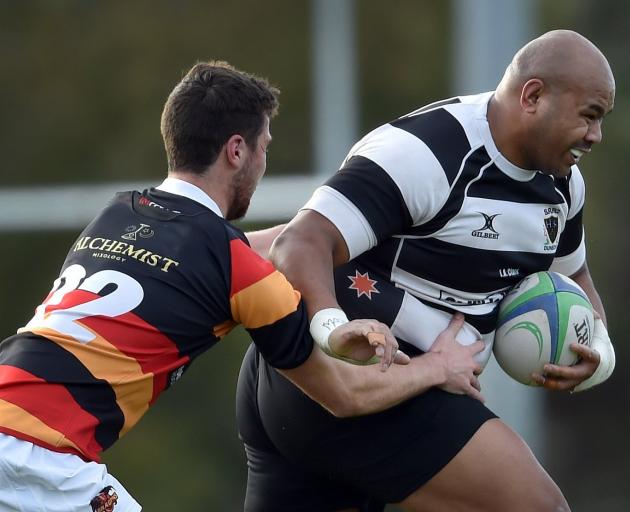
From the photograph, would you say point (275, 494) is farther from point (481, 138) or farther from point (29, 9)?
point (29, 9)

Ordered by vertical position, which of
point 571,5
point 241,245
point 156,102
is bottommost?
point 156,102

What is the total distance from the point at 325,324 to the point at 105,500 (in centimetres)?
74

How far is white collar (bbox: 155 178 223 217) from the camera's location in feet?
12.6

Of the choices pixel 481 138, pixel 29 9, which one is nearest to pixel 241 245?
pixel 481 138

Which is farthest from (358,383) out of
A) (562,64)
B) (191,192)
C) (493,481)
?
(562,64)

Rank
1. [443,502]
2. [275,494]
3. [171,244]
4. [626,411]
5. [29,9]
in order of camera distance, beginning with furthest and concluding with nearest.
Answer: [29,9] < [626,411] < [275,494] < [443,502] < [171,244]

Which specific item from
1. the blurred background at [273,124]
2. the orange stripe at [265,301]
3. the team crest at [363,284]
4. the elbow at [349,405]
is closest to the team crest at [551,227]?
the team crest at [363,284]

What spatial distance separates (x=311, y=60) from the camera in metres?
9.17

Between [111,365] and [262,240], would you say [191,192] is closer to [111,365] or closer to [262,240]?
[111,365]

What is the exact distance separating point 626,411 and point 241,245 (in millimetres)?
5712

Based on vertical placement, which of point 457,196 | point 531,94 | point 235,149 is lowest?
point 457,196

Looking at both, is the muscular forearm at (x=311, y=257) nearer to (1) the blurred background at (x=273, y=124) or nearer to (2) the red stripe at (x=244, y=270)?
(2) the red stripe at (x=244, y=270)

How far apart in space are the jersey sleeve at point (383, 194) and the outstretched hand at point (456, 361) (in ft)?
1.22

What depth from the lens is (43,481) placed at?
3.51 metres
